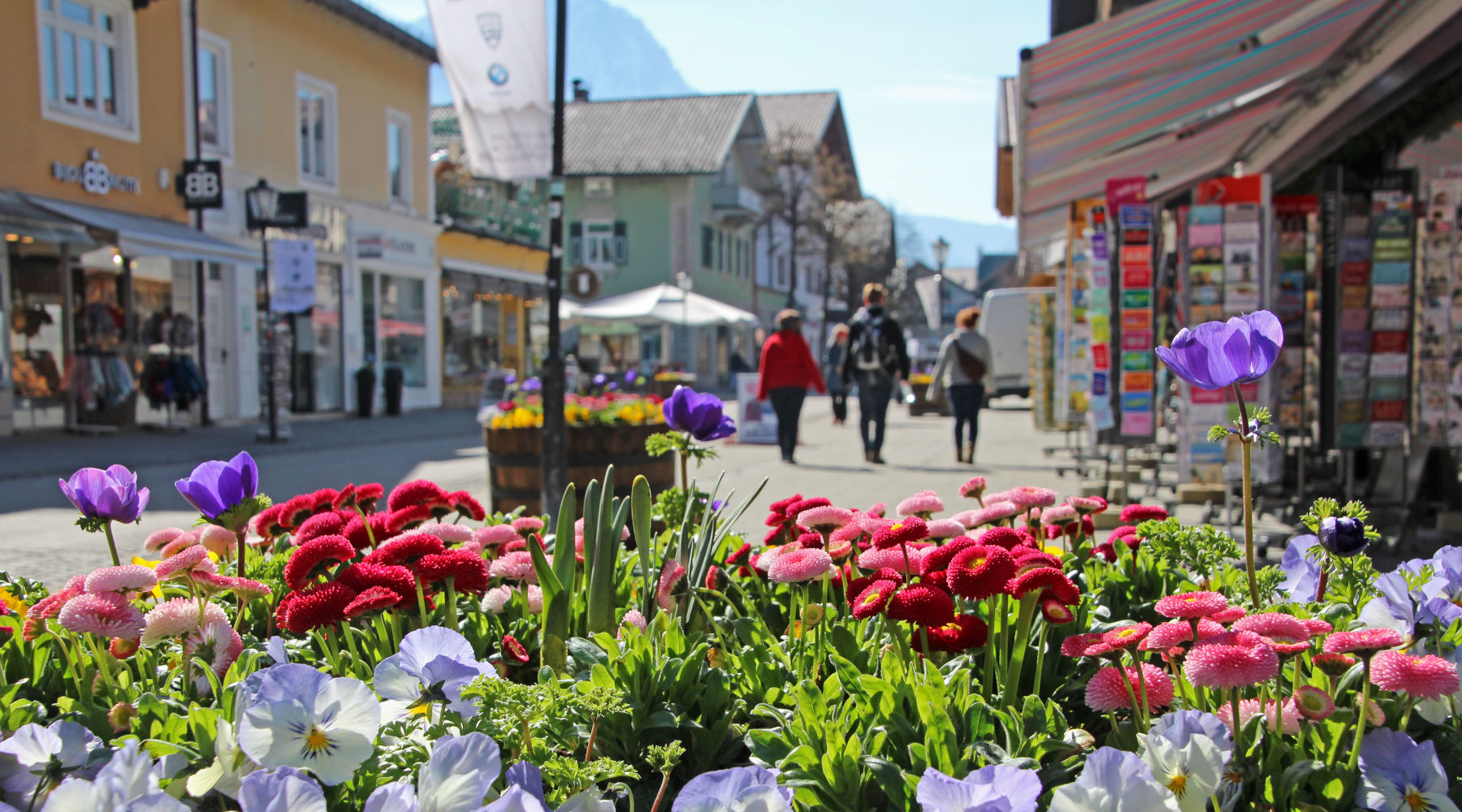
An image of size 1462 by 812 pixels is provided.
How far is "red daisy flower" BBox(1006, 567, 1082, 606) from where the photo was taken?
150cm

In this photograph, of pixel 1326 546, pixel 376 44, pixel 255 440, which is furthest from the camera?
pixel 376 44

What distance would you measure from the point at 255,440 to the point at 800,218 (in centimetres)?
3116

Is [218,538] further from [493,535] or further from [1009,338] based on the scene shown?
[1009,338]

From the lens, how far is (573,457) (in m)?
6.35

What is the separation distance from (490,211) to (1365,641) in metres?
28.5

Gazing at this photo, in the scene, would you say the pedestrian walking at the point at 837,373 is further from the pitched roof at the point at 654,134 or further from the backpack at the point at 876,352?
the pitched roof at the point at 654,134

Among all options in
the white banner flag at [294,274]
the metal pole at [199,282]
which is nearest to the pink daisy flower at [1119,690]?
the white banner flag at [294,274]

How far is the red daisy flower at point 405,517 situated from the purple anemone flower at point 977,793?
1501mm

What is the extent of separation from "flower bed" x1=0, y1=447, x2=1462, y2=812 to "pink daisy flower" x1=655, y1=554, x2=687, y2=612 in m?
0.01

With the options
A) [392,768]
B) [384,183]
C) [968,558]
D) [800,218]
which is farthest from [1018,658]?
[800,218]

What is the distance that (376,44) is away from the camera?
22.6 m

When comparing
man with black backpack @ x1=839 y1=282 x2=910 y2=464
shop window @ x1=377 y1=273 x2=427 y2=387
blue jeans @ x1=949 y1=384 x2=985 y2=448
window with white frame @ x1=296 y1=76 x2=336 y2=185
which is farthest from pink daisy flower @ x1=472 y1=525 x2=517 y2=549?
shop window @ x1=377 y1=273 x2=427 y2=387

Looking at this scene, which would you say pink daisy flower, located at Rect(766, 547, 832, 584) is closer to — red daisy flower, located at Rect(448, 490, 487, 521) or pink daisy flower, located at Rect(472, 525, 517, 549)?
pink daisy flower, located at Rect(472, 525, 517, 549)

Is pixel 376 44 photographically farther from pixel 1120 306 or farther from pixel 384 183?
pixel 1120 306
